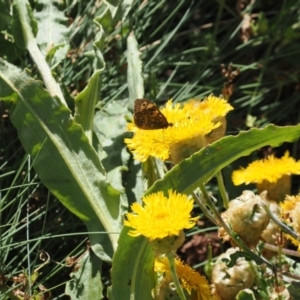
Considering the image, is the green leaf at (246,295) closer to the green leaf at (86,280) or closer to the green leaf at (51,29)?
the green leaf at (86,280)

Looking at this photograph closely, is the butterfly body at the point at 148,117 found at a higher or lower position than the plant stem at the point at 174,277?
higher

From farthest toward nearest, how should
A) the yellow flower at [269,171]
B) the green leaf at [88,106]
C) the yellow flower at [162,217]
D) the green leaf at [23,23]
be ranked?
the green leaf at [23,23]
the green leaf at [88,106]
the yellow flower at [269,171]
the yellow flower at [162,217]

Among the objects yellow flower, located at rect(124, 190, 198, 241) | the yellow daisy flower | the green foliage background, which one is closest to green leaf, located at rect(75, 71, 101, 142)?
the green foliage background

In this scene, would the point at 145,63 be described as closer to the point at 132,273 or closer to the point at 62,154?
the point at 62,154

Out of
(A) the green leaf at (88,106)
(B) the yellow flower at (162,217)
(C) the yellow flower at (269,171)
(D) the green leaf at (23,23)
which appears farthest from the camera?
(D) the green leaf at (23,23)

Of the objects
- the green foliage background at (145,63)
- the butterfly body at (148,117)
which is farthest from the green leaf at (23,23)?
the butterfly body at (148,117)

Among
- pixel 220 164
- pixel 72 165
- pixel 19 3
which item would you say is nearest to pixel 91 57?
pixel 19 3

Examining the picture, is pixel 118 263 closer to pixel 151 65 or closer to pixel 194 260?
pixel 194 260
